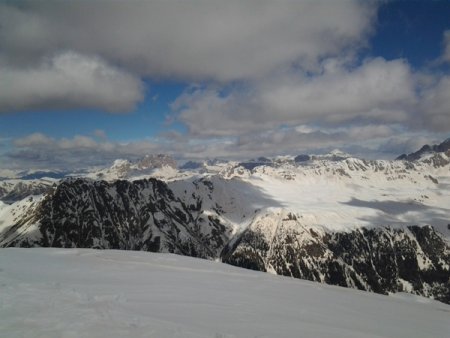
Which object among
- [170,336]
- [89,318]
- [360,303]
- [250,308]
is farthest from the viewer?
[360,303]

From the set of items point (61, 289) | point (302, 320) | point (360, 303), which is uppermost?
point (61, 289)

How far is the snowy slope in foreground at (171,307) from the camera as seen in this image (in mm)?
→ 13867

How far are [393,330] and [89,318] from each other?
16498 mm

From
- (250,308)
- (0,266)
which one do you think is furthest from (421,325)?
(0,266)

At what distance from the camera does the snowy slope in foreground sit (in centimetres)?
1387

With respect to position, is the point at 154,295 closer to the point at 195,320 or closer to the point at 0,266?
the point at 195,320

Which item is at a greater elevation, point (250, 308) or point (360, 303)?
point (250, 308)

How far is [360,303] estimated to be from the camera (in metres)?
27.1

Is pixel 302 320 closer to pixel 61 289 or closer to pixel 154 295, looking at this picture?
pixel 154 295

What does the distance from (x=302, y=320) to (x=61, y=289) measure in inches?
512

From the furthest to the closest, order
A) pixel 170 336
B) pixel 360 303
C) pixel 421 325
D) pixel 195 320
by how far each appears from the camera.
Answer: pixel 360 303 < pixel 421 325 < pixel 195 320 < pixel 170 336

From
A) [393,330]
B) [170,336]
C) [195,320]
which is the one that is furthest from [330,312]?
[170,336]

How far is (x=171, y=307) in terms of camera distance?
17859 mm

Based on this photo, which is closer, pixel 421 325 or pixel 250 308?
pixel 250 308
